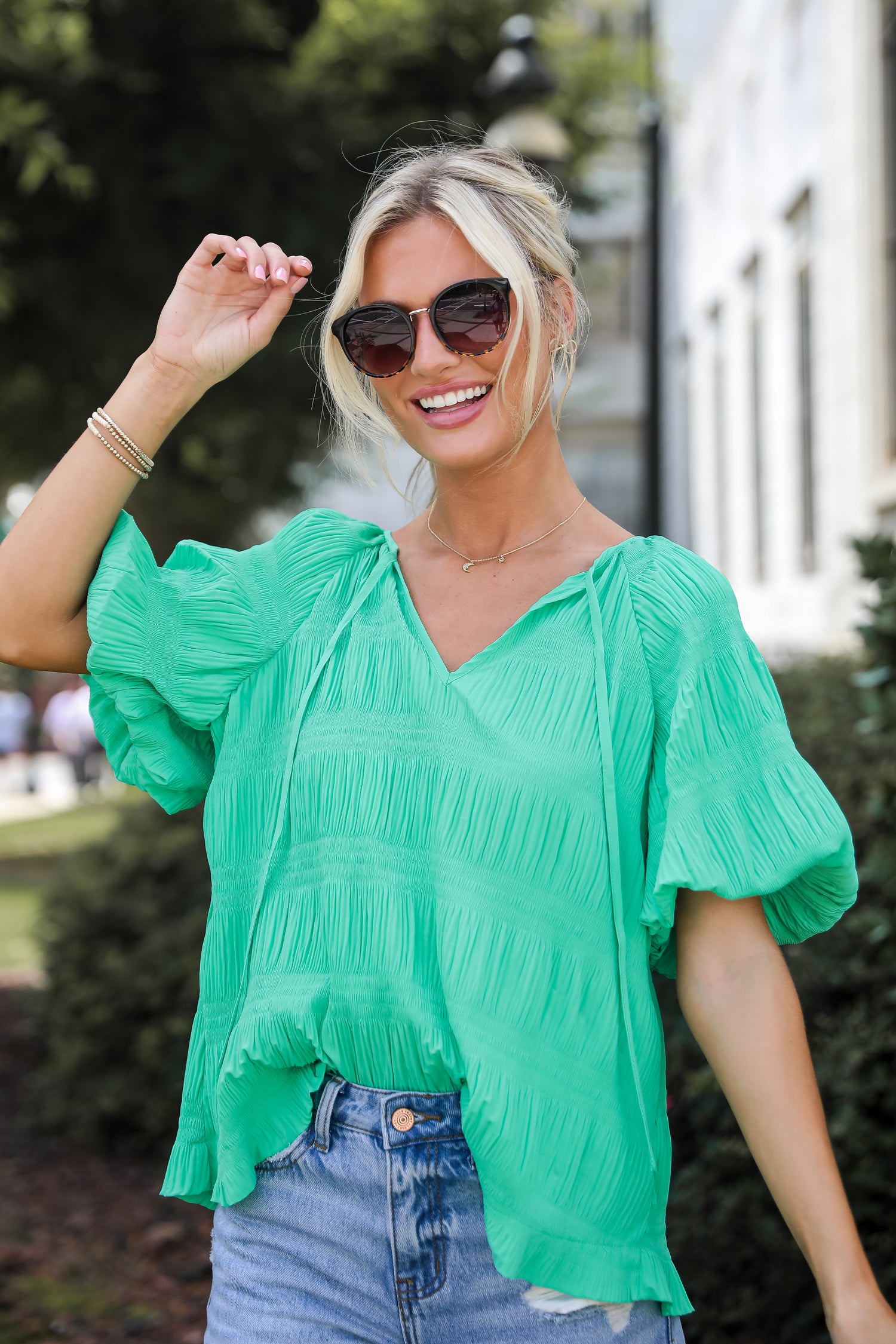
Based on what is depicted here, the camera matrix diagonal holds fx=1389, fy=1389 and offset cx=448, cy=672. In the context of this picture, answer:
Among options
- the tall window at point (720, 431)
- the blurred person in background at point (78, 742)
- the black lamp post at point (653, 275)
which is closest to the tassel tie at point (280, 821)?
the black lamp post at point (653, 275)

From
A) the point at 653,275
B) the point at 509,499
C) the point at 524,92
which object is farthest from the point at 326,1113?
the point at 653,275

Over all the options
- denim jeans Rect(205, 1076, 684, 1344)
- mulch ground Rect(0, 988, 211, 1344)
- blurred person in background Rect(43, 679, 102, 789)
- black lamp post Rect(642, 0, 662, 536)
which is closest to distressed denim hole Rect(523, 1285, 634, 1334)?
denim jeans Rect(205, 1076, 684, 1344)

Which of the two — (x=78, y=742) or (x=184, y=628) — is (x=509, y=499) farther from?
(x=78, y=742)

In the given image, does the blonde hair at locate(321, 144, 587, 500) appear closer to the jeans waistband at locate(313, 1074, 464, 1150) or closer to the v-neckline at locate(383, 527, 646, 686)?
the v-neckline at locate(383, 527, 646, 686)

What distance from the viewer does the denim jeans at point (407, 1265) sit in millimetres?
1629

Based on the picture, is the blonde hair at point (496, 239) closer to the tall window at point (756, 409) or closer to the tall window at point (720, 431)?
the tall window at point (756, 409)

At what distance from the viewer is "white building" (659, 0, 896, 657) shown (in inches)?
360

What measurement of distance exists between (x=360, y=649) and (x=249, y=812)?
10.3 inches

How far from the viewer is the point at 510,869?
65.3 inches

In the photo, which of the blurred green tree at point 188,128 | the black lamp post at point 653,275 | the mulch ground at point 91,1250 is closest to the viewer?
the mulch ground at point 91,1250

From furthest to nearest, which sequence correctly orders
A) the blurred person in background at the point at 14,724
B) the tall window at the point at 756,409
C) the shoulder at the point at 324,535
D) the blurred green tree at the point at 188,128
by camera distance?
1. the blurred person in background at the point at 14,724
2. the tall window at the point at 756,409
3. the blurred green tree at the point at 188,128
4. the shoulder at the point at 324,535

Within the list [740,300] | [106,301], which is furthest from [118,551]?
[740,300]

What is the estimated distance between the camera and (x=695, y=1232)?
11.5 feet

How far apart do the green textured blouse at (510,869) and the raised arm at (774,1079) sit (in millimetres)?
68
